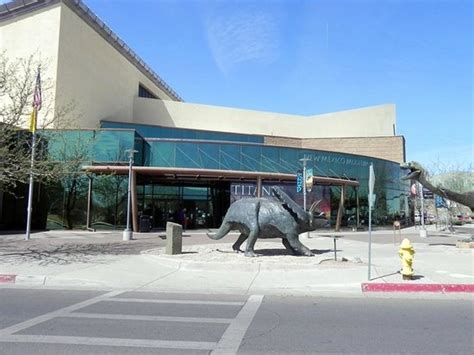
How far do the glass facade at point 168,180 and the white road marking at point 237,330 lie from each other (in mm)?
19158

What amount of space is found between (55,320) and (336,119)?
52832 millimetres

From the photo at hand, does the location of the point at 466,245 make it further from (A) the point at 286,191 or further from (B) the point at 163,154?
(B) the point at 163,154

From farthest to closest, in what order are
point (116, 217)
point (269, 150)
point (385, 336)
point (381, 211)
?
point (381, 211) → point (269, 150) → point (116, 217) → point (385, 336)

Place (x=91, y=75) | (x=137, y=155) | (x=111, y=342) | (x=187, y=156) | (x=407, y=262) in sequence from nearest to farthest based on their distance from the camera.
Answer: (x=111, y=342) → (x=407, y=262) → (x=137, y=155) → (x=187, y=156) → (x=91, y=75)

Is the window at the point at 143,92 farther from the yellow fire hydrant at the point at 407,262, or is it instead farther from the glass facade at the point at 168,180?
the yellow fire hydrant at the point at 407,262

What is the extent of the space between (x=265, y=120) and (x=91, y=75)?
Result: 2104 centimetres

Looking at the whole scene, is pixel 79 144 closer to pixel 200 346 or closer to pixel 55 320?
pixel 55 320

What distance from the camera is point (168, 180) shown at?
36.2 metres

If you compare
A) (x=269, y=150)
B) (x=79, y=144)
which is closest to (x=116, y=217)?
(x=79, y=144)

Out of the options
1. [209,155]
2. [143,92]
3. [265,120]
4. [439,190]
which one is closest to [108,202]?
[209,155]

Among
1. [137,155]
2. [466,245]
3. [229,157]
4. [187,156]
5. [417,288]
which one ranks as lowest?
[417,288]

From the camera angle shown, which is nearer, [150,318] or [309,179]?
[150,318]

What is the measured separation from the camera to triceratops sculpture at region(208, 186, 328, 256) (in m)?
15.5

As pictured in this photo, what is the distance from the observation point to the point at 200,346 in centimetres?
608
